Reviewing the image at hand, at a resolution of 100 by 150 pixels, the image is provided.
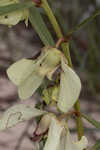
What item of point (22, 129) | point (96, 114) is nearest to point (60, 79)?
point (22, 129)

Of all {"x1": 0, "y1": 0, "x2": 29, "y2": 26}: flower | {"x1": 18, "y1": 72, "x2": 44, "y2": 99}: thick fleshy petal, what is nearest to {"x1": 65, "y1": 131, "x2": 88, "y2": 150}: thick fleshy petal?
{"x1": 18, "y1": 72, "x2": 44, "y2": 99}: thick fleshy petal

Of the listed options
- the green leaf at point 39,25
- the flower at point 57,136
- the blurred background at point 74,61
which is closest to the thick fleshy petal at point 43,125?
the flower at point 57,136

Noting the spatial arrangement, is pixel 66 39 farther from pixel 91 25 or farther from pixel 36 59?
pixel 91 25

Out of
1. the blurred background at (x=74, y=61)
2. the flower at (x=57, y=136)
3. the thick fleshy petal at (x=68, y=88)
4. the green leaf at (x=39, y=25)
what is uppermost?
the green leaf at (x=39, y=25)

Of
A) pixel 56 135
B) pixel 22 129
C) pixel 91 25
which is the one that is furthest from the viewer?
pixel 91 25

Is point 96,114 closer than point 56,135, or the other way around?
point 56,135

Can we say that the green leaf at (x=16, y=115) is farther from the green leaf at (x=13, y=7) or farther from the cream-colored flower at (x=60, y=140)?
the green leaf at (x=13, y=7)

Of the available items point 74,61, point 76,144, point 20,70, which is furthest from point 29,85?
point 74,61
